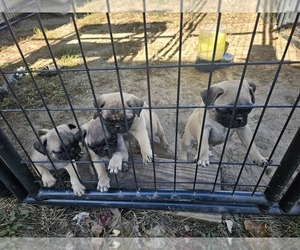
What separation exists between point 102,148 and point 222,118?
44.6 inches

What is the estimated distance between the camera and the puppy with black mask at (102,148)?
98.3 inches

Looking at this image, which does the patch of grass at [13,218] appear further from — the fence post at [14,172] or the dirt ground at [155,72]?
the dirt ground at [155,72]

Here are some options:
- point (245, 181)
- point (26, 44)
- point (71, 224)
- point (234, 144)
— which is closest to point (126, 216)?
point (71, 224)

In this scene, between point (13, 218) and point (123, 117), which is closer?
point (123, 117)

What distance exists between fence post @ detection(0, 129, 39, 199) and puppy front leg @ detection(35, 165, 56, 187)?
0.15 metres

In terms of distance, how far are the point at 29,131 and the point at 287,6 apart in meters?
3.68

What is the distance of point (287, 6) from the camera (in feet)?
4.18

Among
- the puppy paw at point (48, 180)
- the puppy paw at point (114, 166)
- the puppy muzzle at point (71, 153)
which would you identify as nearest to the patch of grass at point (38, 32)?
the puppy paw at point (48, 180)

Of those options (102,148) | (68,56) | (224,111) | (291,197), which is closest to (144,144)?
(102,148)

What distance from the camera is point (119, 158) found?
2.53 meters

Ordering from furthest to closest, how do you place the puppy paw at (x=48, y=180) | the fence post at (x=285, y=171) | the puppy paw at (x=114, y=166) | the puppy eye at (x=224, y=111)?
the puppy paw at (x=48, y=180) → the puppy paw at (x=114, y=166) → the puppy eye at (x=224, y=111) → the fence post at (x=285, y=171)

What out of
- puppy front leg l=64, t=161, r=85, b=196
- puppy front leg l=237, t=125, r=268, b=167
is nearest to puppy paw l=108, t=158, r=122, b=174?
puppy front leg l=64, t=161, r=85, b=196

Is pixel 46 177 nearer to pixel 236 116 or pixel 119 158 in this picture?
pixel 119 158

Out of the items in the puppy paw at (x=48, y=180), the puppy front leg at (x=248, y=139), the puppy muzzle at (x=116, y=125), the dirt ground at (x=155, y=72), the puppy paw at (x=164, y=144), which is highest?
the puppy muzzle at (x=116, y=125)
